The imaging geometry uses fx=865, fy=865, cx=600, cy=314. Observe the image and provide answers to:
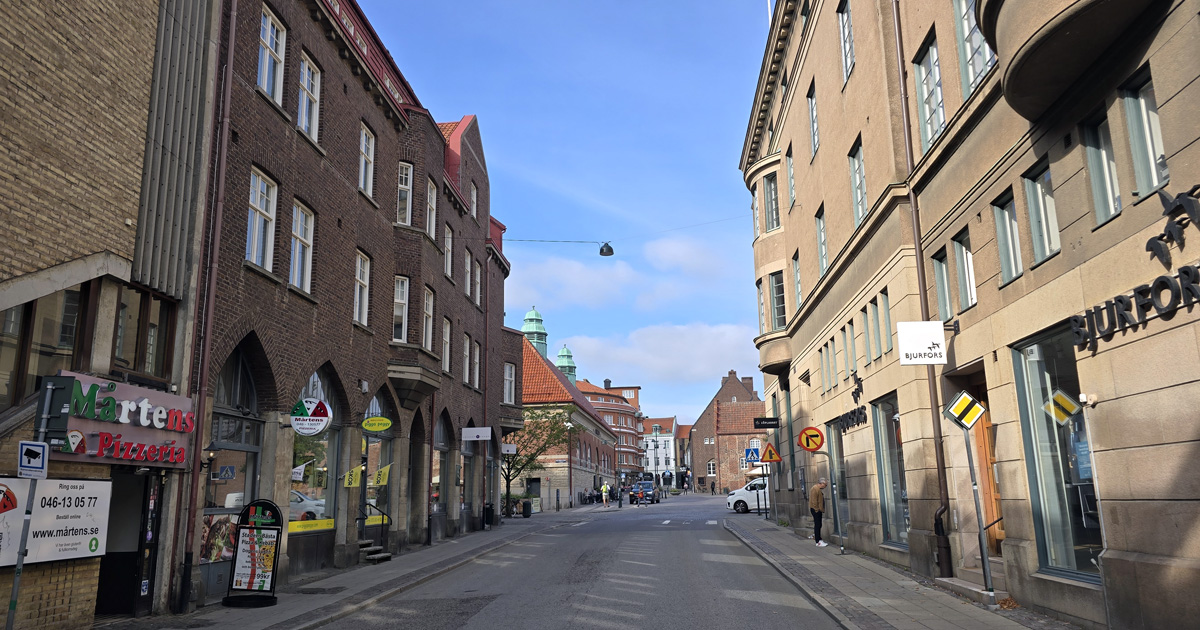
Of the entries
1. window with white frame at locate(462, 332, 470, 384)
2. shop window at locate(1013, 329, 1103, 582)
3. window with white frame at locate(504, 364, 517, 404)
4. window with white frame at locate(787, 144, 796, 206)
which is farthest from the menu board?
window with white frame at locate(504, 364, 517, 404)

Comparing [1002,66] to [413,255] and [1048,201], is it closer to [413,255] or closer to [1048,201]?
[1048,201]

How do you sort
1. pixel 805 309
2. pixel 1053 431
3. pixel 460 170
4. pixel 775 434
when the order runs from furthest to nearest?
1. pixel 775 434
2. pixel 460 170
3. pixel 805 309
4. pixel 1053 431

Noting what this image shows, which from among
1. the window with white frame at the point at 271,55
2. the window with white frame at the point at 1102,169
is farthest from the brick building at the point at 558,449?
the window with white frame at the point at 1102,169

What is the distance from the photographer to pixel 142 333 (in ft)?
41.1

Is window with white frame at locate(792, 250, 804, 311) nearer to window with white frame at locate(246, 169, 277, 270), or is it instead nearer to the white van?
window with white frame at locate(246, 169, 277, 270)

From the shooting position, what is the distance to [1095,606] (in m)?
9.32

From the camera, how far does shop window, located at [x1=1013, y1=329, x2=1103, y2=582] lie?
9852 millimetres

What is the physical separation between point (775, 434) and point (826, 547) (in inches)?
538

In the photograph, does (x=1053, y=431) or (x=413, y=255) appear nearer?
(x=1053, y=431)

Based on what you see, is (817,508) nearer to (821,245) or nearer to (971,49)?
(821,245)

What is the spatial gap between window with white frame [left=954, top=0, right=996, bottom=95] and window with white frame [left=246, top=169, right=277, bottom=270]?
40.7ft

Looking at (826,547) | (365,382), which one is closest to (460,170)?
(365,382)

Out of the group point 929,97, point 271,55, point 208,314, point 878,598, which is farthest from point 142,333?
point 929,97

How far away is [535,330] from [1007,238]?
79.9m
